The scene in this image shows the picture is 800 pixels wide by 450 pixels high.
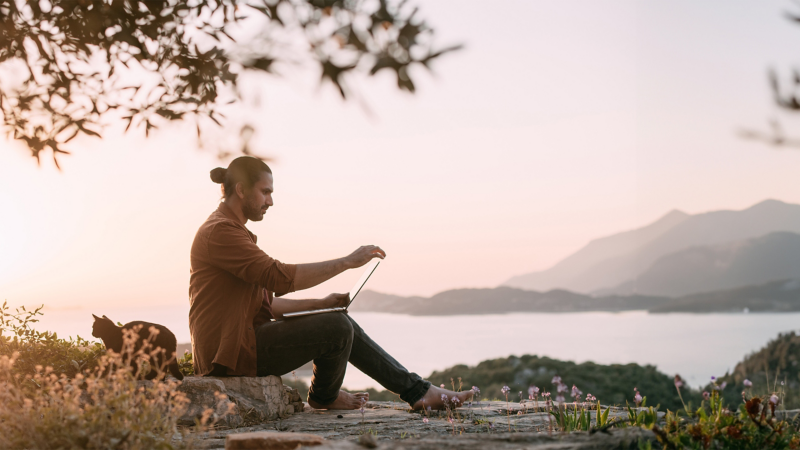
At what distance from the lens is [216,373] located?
190 inches

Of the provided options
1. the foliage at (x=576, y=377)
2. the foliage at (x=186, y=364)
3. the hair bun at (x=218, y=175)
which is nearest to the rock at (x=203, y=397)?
the foliage at (x=186, y=364)

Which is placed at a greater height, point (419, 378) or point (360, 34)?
point (360, 34)

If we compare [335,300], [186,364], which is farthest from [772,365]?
[186,364]

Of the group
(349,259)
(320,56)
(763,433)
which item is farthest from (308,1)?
(763,433)

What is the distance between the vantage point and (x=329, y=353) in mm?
5020

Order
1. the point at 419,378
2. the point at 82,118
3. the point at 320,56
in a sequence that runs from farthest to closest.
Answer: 1. the point at 419,378
2. the point at 82,118
3. the point at 320,56

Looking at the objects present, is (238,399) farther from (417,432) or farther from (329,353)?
(417,432)

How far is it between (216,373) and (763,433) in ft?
12.3

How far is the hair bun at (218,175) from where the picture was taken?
5.09 meters

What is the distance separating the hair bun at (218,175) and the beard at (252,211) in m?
0.35

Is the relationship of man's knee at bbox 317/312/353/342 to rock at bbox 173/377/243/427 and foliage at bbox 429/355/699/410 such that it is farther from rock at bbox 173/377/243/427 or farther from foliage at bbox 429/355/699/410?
foliage at bbox 429/355/699/410

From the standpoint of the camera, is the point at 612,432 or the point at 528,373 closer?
the point at 612,432

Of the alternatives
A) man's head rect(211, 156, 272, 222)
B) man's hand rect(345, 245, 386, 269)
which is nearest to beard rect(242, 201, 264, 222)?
man's head rect(211, 156, 272, 222)

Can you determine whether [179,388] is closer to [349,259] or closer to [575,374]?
[349,259]
